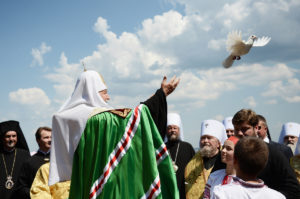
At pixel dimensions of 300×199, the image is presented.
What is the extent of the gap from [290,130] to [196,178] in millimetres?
3660

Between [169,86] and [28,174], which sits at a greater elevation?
[169,86]

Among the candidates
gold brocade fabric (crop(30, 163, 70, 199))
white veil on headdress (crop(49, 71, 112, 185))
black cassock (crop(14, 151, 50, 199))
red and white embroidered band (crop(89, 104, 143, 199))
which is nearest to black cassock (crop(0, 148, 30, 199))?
black cassock (crop(14, 151, 50, 199))

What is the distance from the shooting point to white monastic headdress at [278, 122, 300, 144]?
877 centimetres

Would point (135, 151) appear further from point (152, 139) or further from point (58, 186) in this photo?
point (58, 186)

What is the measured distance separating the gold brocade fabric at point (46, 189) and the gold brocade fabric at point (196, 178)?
188cm

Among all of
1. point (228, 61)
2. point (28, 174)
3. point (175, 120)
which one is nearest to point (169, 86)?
point (228, 61)

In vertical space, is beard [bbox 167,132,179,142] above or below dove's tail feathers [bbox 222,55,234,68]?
below

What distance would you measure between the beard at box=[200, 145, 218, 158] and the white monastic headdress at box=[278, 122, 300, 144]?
130 inches

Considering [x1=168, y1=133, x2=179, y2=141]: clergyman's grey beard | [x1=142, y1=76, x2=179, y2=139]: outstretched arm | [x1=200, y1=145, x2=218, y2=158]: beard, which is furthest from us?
[x1=168, y1=133, x2=179, y2=141]: clergyman's grey beard

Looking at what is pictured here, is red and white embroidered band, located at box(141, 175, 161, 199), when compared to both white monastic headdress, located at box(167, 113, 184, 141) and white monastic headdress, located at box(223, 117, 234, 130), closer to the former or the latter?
white monastic headdress, located at box(167, 113, 184, 141)

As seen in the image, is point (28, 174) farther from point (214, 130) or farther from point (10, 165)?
point (214, 130)

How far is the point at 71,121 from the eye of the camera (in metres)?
4.02

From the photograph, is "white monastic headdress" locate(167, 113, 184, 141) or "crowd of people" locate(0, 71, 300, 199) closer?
"crowd of people" locate(0, 71, 300, 199)

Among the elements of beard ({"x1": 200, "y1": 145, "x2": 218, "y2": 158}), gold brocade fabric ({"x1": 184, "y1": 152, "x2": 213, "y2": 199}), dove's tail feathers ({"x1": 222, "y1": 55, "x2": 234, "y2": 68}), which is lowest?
gold brocade fabric ({"x1": 184, "y1": 152, "x2": 213, "y2": 199})
